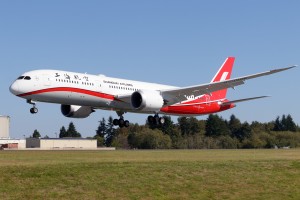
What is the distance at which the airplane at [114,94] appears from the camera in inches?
2090

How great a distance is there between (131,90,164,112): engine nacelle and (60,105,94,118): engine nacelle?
7.55 m

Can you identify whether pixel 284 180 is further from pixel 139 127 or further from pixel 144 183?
pixel 139 127

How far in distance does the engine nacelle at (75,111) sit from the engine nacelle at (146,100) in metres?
7.55

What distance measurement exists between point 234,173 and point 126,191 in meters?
9.50

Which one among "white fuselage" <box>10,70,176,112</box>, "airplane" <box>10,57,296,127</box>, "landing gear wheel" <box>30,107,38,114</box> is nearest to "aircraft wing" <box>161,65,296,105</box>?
"airplane" <box>10,57,296,127</box>

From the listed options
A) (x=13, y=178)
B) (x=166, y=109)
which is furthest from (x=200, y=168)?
(x=166, y=109)

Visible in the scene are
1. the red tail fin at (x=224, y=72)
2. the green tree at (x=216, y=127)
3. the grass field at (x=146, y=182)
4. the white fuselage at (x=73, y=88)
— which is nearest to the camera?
the grass field at (x=146, y=182)

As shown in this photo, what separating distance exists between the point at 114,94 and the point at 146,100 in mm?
3486

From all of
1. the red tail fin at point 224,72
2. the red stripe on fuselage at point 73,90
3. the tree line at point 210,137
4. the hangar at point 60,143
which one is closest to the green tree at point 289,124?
the tree line at point 210,137

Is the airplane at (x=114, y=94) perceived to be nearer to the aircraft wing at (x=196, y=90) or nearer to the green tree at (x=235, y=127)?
the aircraft wing at (x=196, y=90)

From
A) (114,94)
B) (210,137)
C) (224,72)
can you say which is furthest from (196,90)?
(210,137)

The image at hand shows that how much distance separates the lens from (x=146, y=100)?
189 feet

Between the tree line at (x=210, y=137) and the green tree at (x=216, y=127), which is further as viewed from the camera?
the green tree at (x=216, y=127)

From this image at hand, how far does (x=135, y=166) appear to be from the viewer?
40.2 meters
